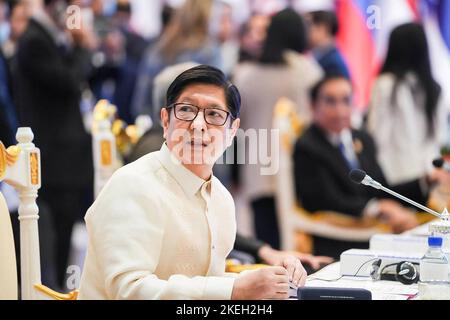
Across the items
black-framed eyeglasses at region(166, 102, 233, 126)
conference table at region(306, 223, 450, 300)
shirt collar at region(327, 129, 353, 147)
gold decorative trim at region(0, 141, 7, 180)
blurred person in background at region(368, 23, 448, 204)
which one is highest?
blurred person in background at region(368, 23, 448, 204)

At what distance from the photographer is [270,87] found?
5.12 metres

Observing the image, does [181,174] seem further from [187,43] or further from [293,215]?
[187,43]

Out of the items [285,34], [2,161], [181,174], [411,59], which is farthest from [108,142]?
[411,59]

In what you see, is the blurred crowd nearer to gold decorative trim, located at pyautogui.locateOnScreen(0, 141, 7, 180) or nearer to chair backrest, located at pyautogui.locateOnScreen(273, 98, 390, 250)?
chair backrest, located at pyautogui.locateOnScreen(273, 98, 390, 250)

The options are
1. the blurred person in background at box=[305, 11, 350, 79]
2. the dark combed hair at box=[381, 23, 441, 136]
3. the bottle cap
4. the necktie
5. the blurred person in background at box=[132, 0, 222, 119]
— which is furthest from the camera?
the blurred person in background at box=[305, 11, 350, 79]

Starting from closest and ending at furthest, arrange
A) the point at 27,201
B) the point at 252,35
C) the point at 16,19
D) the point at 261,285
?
the point at 261,285
the point at 27,201
the point at 16,19
the point at 252,35

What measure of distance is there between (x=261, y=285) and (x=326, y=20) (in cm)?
460

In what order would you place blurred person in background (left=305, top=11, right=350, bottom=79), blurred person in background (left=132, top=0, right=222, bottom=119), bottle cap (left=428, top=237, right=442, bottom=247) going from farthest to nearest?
1. blurred person in background (left=305, top=11, right=350, bottom=79)
2. blurred person in background (left=132, top=0, right=222, bottom=119)
3. bottle cap (left=428, top=237, right=442, bottom=247)

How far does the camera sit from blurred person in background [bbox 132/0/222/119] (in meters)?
5.01

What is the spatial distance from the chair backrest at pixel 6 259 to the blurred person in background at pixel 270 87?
2.71 meters

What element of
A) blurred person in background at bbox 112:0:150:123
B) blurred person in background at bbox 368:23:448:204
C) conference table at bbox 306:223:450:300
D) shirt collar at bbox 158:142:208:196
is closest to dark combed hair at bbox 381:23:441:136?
blurred person in background at bbox 368:23:448:204

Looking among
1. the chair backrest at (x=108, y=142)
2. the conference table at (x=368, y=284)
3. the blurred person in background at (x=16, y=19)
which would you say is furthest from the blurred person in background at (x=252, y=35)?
the conference table at (x=368, y=284)

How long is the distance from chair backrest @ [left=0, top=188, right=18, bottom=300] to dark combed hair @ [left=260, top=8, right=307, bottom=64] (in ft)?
10.0
